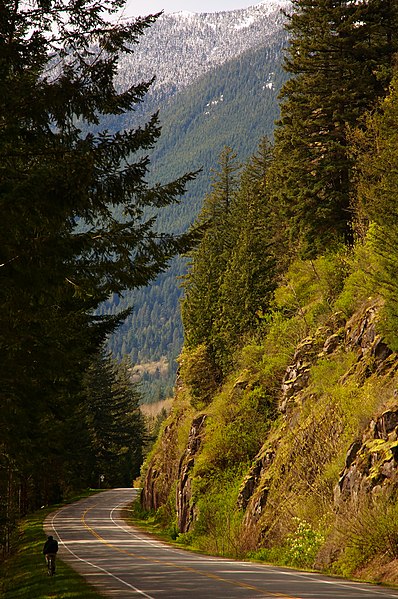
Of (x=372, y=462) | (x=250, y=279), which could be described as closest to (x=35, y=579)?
(x=372, y=462)

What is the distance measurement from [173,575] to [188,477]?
20372 millimetres

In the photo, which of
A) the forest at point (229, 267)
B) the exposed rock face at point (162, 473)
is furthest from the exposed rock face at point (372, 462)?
the exposed rock face at point (162, 473)

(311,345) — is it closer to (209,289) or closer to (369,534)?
(369,534)

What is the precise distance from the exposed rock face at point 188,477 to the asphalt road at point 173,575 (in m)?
2.15

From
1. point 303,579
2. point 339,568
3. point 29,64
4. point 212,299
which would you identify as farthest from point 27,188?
point 212,299

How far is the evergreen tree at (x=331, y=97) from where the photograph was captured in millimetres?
35469

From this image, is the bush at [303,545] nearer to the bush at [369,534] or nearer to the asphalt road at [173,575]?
the asphalt road at [173,575]

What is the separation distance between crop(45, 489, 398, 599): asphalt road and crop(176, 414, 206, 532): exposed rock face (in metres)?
2.15

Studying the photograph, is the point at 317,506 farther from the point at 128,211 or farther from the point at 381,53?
the point at 381,53

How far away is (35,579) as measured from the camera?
25.3 metres

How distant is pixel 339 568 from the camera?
20.7 meters

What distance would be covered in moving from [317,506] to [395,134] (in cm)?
1255

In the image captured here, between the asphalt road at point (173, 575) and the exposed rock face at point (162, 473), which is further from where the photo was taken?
the exposed rock face at point (162, 473)

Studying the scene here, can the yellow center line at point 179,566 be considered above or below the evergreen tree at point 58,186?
below
